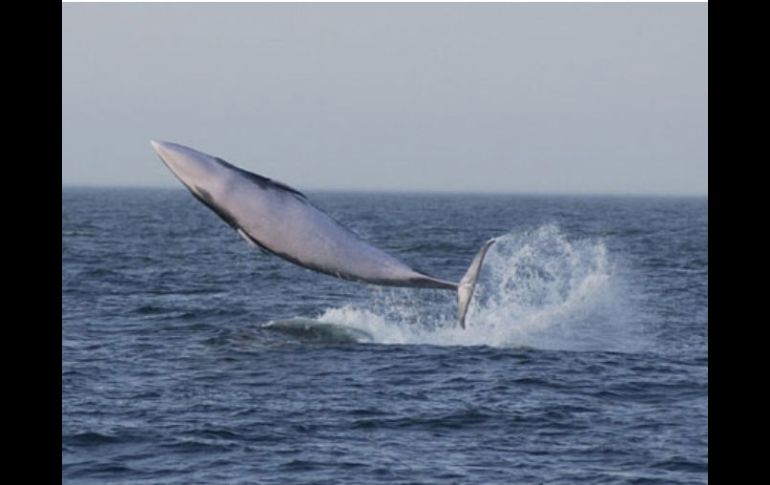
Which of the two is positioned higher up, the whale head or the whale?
the whale head

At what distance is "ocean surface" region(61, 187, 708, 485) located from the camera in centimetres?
1669

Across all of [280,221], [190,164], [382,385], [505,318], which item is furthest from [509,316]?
[190,164]

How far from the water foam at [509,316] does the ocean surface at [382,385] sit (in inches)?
4.1

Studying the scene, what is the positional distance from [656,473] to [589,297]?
2048 centimetres

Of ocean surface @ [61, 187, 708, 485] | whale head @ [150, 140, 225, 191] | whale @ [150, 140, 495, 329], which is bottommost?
ocean surface @ [61, 187, 708, 485]

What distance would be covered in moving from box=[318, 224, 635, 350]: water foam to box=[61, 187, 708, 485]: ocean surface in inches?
4.1

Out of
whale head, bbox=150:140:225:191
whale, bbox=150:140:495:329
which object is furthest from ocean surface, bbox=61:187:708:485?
whale head, bbox=150:140:225:191

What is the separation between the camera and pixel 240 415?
1955 centimetres

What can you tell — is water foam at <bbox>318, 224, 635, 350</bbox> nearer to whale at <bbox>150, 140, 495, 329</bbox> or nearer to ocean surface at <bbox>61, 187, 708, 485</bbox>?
ocean surface at <bbox>61, 187, 708, 485</bbox>

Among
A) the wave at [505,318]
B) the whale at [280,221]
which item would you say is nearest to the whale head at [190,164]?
the whale at [280,221]

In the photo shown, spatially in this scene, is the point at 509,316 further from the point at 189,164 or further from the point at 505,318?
the point at 189,164

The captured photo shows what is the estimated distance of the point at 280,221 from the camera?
17.2 meters
